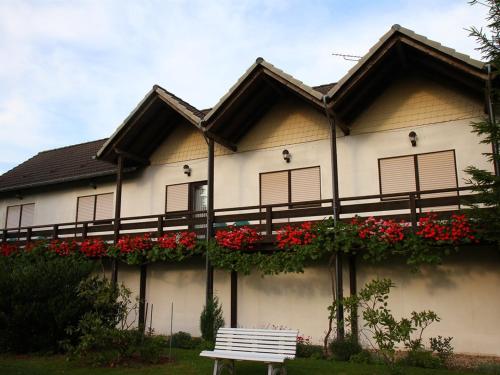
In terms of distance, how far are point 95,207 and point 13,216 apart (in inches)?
192

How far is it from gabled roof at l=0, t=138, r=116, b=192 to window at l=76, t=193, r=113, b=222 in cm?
90

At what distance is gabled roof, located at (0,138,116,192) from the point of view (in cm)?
1947

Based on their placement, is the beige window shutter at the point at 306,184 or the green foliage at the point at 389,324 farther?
the beige window shutter at the point at 306,184

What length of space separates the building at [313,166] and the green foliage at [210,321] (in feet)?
3.21

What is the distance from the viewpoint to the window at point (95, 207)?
18895mm

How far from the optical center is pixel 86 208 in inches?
767

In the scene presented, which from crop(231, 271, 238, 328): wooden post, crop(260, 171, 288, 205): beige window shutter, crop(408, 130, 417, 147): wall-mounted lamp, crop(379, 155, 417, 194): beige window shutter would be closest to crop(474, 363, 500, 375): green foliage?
crop(379, 155, 417, 194): beige window shutter

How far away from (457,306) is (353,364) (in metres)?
3.59

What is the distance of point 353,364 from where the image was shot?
10.3m

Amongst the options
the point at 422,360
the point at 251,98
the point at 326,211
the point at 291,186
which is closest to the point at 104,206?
the point at 251,98

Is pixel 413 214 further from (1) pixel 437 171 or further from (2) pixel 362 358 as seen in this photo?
(2) pixel 362 358

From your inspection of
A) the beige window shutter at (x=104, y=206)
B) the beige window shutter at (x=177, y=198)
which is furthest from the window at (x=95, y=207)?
the beige window shutter at (x=177, y=198)

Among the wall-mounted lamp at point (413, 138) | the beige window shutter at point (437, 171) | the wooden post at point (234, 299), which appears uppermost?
the wall-mounted lamp at point (413, 138)

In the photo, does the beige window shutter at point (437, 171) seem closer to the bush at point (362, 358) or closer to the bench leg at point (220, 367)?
the bush at point (362, 358)
